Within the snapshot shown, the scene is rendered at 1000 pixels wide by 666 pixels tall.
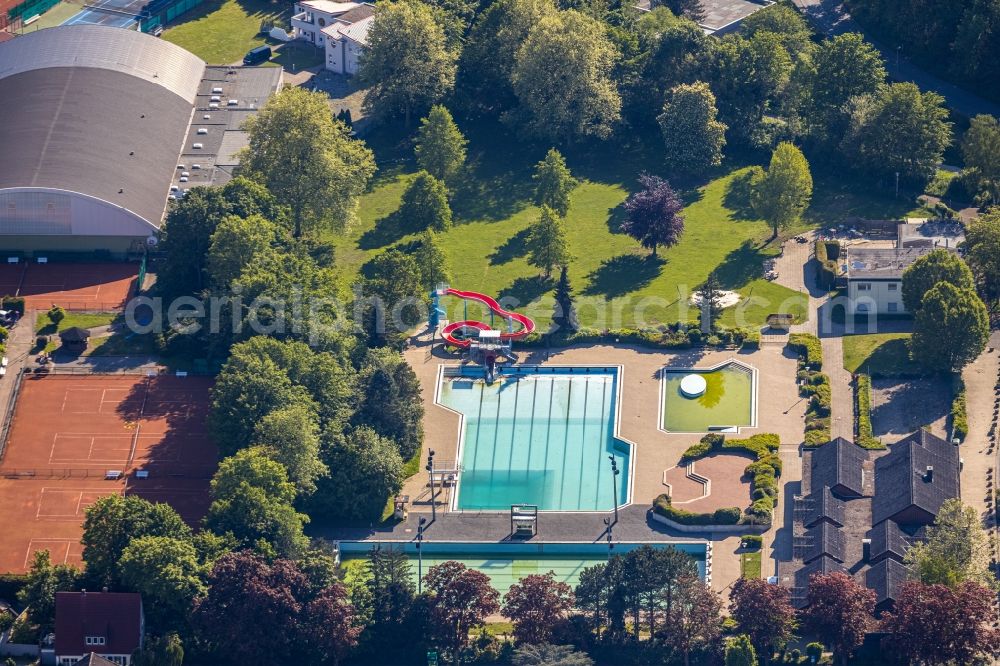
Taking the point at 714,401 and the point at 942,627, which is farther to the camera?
the point at 714,401

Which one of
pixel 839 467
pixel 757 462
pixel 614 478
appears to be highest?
pixel 757 462

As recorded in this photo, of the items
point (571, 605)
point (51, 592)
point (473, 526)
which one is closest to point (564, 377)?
point (473, 526)

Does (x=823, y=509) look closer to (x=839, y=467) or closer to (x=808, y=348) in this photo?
(x=839, y=467)

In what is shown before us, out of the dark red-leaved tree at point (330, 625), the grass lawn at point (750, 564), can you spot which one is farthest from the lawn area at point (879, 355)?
the dark red-leaved tree at point (330, 625)

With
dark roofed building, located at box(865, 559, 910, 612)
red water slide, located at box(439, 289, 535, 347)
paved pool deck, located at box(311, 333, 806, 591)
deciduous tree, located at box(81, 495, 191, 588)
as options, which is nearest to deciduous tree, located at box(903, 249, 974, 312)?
paved pool deck, located at box(311, 333, 806, 591)

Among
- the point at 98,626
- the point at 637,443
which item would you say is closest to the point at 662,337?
the point at 637,443

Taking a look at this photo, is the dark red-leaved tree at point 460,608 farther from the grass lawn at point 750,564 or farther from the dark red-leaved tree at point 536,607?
the grass lawn at point 750,564
